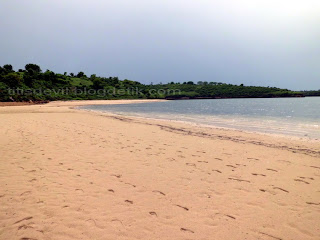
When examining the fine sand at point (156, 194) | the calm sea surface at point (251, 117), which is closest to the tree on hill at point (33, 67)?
the calm sea surface at point (251, 117)

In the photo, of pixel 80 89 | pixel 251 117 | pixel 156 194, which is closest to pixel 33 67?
pixel 80 89

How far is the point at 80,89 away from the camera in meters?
91.1

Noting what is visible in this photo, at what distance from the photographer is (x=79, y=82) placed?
329ft

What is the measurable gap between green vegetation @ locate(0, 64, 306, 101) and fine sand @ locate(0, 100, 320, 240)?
53.7 meters

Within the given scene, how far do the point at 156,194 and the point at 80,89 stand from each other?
308 ft

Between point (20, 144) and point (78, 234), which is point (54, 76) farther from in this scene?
point (78, 234)

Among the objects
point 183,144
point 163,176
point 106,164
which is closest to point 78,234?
point 163,176

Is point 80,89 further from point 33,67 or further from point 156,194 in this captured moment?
point 156,194

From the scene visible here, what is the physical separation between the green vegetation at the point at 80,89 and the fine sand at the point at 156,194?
53.7 metres

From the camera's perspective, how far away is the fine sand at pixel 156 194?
3459mm

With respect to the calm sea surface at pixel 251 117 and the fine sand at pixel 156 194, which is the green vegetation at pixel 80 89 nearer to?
the calm sea surface at pixel 251 117

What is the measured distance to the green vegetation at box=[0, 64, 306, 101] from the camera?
61875 millimetres

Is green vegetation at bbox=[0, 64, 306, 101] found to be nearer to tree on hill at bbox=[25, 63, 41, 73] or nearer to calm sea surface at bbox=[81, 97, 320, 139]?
tree on hill at bbox=[25, 63, 41, 73]

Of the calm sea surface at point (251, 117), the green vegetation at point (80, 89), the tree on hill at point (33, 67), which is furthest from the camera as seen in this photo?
the tree on hill at point (33, 67)
